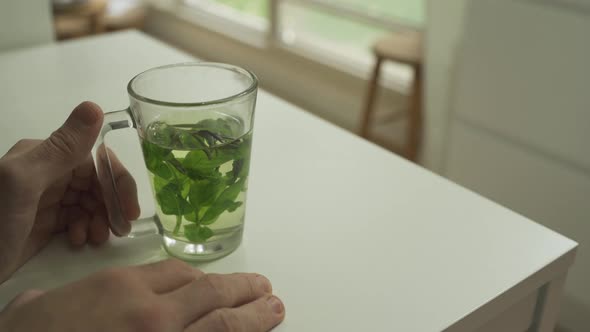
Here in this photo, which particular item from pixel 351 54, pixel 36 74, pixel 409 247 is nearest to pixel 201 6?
pixel 351 54

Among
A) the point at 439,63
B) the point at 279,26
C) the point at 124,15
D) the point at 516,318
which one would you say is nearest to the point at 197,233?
the point at 516,318

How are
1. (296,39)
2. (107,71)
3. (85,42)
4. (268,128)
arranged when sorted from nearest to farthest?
(268,128) < (107,71) < (85,42) < (296,39)

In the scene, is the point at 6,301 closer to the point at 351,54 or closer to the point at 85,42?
the point at 85,42

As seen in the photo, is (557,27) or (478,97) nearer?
(557,27)

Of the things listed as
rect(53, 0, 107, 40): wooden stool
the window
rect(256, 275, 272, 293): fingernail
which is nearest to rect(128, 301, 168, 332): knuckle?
rect(256, 275, 272, 293): fingernail

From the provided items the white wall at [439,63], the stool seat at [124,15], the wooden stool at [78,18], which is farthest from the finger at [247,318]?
the stool seat at [124,15]
